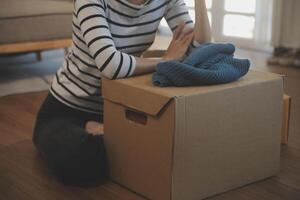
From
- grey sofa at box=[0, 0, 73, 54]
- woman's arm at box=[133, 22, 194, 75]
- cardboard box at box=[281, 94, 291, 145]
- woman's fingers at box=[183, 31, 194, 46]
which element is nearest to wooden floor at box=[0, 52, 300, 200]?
cardboard box at box=[281, 94, 291, 145]

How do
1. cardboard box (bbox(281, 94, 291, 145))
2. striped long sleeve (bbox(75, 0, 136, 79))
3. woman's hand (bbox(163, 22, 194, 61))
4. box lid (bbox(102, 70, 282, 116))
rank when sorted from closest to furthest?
box lid (bbox(102, 70, 282, 116)) → striped long sleeve (bbox(75, 0, 136, 79)) → woman's hand (bbox(163, 22, 194, 61)) → cardboard box (bbox(281, 94, 291, 145))

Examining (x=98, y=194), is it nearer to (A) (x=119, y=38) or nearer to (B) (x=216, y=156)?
A: (B) (x=216, y=156)

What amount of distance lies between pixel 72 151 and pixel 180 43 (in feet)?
1.54

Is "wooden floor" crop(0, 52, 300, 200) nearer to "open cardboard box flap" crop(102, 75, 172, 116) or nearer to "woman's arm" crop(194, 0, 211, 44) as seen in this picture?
"open cardboard box flap" crop(102, 75, 172, 116)

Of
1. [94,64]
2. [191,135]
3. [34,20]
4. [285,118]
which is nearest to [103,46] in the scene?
[94,64]

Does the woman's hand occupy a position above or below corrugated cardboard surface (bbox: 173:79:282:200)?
above

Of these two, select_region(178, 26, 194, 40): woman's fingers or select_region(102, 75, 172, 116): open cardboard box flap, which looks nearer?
select_region(102, 75, 172, 116): open cardboard box flap

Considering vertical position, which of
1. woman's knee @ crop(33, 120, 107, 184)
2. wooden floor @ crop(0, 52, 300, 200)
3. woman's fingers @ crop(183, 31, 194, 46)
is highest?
woman's fingers @ crop(183, 31, 194, 46)

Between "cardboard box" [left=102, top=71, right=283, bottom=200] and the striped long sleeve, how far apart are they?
0.13ft

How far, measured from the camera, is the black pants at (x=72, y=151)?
1.62 m

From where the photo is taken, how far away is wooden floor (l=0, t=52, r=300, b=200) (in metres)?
1.57

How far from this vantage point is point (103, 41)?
155cm

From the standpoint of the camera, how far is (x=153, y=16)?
174 centimetres

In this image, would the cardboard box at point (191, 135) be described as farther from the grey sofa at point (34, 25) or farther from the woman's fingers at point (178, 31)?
the grey sofa at point (34, 25)
